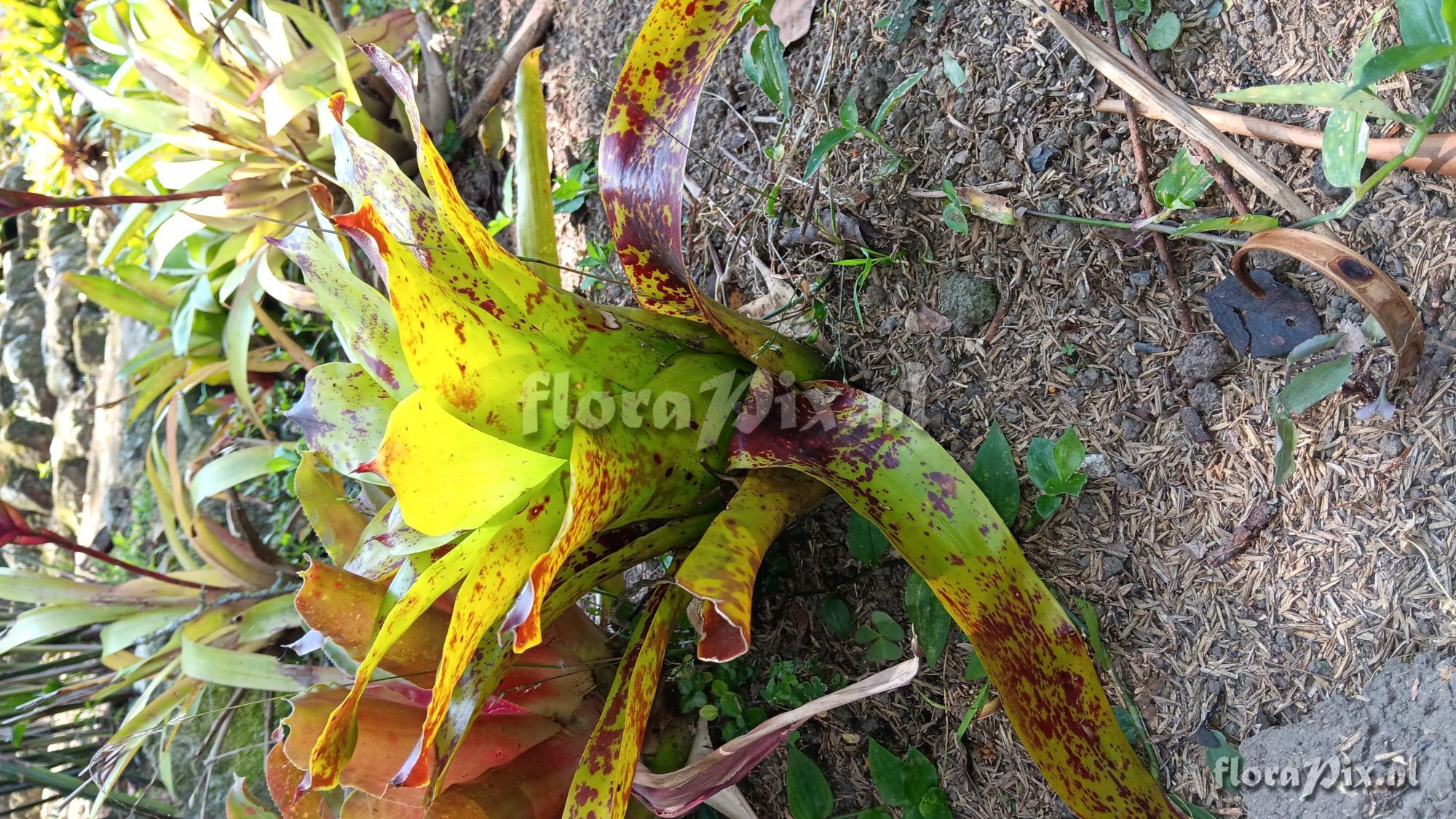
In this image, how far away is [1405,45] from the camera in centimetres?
70

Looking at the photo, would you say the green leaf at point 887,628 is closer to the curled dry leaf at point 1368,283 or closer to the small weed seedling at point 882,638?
the small weed seedling at point 882,638

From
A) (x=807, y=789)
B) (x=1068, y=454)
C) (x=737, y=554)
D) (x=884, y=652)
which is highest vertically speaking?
(x=737, y=554)

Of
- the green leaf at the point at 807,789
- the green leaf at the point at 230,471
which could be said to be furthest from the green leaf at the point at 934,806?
the green leaf at the point at 230,471

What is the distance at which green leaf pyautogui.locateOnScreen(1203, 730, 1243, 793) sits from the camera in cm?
89

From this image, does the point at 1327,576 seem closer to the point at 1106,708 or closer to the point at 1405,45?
the point at 1106,708

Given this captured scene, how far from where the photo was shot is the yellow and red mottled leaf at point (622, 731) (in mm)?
877

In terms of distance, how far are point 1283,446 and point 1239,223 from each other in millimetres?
233

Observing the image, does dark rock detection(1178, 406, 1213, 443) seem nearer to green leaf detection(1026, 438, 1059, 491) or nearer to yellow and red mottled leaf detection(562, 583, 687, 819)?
green leaf detection(1026, 438, 1059, 491)

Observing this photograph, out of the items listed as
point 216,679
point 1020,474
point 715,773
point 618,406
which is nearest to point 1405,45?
point 1020,474

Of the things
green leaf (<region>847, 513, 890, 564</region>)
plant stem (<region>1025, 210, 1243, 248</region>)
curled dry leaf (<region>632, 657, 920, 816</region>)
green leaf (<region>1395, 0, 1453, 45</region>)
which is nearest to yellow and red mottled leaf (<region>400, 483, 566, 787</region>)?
curled dry leaf (<region>632, 657, 920, 816</region>)

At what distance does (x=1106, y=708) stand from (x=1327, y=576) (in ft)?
0.88

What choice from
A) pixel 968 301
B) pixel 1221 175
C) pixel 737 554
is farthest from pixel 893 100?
pixel 737 554

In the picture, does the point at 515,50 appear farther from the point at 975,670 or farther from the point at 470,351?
the point at 975,670

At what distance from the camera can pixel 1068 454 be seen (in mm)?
944
